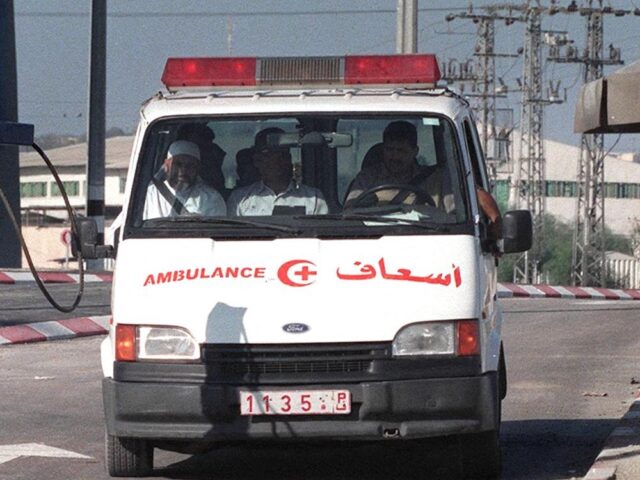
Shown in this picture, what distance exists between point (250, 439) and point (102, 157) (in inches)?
829

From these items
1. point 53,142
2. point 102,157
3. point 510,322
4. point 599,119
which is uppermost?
point 599,119

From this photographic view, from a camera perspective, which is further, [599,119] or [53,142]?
[53,142]

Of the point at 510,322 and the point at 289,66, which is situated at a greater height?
the point at 289,66

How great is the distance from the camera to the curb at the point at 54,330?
18.9 meters

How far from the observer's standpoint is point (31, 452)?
10375 mm

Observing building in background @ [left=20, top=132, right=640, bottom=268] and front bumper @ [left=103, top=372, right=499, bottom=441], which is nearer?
front bumper @ [left=103, top=372, right=499, bottom=441]

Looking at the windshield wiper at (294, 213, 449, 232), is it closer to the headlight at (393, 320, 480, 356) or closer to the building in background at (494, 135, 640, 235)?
the headlight at (393, 320, 480, 356)

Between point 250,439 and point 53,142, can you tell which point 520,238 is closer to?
point 250,439

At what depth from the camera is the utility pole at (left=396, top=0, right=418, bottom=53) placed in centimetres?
2630

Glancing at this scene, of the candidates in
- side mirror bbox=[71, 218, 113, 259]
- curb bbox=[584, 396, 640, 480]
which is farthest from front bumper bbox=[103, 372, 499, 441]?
side mirror bbox=[71, 218, 113, 259]

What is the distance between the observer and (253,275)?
8594 millimetres

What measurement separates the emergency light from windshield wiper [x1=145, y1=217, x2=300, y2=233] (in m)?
1.12

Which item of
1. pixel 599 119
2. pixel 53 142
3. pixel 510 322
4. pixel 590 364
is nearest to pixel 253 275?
pixel 599 119

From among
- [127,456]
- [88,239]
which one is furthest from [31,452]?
[88,239]
